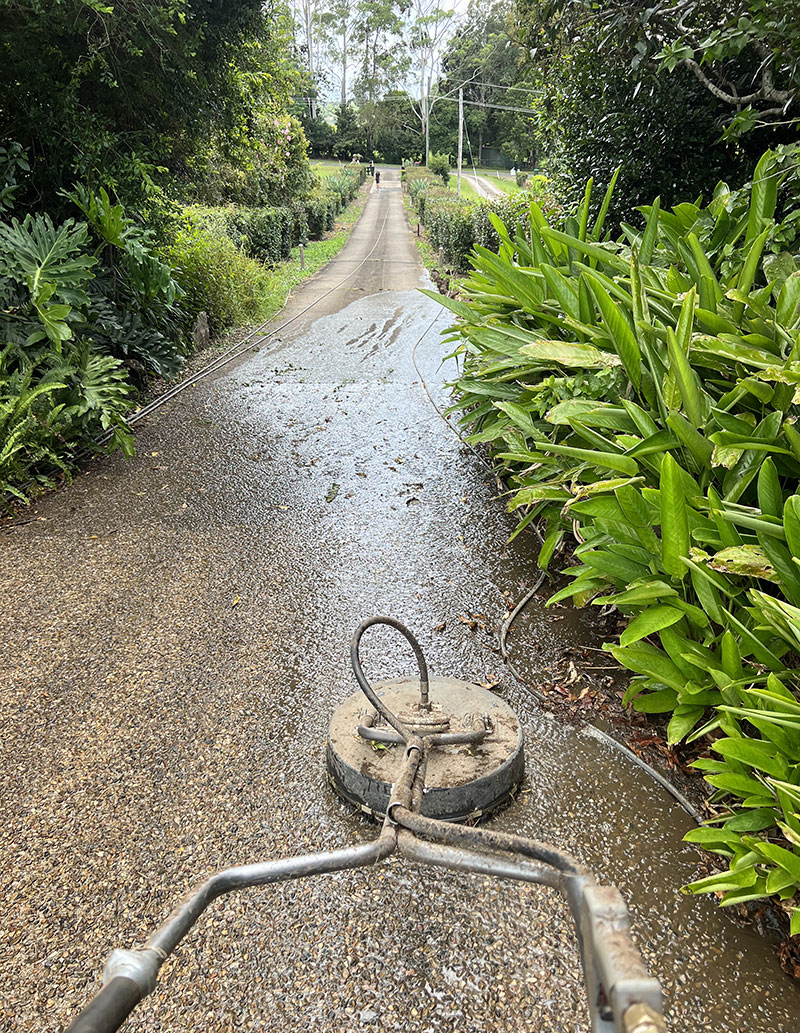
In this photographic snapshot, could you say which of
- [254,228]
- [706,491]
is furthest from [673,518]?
[254,228]

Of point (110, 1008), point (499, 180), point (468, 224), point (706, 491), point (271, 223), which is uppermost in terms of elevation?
point (110, 1008)

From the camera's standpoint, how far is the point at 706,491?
7.11 ft

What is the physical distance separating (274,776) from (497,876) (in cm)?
149

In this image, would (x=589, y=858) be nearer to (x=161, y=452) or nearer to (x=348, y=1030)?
(x=348, y=1030)

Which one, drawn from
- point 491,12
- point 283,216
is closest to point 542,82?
point 283,216

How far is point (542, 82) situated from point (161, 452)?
5.27 m

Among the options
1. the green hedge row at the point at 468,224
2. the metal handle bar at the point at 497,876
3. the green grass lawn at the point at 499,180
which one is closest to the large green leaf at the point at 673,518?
the metal handle bar at the point at 497,876

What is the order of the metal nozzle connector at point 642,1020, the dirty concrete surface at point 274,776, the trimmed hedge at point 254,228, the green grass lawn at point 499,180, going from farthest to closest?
the green grass lawn at point 499,180 → the trimmed hedge at point 254,228 → the dirty concrete surface at point 274,776 → the metal nozzle connector at point 642,1020

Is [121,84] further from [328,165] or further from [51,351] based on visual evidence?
[328,165]

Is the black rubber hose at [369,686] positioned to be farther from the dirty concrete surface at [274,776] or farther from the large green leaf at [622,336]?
the large green leaf at [622,336]

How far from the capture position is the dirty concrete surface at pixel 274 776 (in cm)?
153

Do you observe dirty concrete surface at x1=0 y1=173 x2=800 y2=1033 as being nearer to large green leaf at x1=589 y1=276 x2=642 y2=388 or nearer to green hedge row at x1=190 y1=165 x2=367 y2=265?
large green leaf at x1=589 y1=276 x2=642 y2=388

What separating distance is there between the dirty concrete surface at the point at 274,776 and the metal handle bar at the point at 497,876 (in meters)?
0.76

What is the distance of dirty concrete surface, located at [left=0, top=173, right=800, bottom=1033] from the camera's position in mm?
1529
